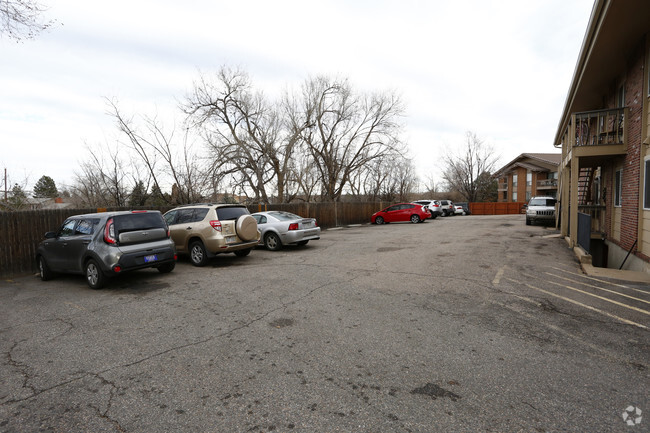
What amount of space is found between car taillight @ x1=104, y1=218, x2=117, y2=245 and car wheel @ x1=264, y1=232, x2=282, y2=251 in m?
5.68

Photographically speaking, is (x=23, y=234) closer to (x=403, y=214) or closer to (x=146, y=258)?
(x=146, y=258)

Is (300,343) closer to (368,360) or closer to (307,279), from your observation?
(368,360)

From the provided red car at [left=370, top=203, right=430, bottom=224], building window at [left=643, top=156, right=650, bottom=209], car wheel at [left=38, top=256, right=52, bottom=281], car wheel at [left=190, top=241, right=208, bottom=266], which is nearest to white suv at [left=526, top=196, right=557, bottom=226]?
red car at [left=370, top=203, right=430, bottom=224]

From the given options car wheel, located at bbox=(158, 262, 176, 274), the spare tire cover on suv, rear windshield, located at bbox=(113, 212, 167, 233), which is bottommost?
car wheel, located at bbox=(158, 262, 176, 274)

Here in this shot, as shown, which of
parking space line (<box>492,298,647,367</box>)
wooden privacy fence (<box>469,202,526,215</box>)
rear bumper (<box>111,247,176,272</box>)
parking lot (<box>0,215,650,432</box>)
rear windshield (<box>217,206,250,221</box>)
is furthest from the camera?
wooden privacy fence (<box>469,202,526,215</box>)

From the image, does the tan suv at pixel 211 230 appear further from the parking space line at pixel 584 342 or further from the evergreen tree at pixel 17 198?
the evergreen tree at pixel 17 198

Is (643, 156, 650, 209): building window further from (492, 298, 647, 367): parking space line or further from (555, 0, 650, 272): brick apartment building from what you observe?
(492, 298, 647, 367): parking space line

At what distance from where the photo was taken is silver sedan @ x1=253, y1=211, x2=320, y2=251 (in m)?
12.1

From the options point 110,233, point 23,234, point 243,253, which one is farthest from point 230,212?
point 23,234

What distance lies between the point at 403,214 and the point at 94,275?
21290mm

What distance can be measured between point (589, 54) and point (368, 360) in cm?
1095

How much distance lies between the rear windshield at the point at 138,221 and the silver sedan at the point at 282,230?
4.59 metres

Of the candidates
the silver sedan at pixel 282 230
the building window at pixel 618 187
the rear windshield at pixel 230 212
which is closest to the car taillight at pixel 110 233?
the rear windshield at pixel 230 212

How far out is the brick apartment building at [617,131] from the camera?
8.39 metres
